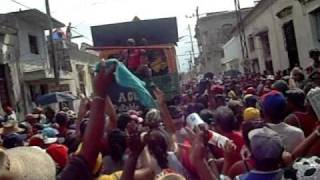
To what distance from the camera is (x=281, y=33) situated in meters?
26.8

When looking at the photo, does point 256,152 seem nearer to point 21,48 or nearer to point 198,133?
point 198,133

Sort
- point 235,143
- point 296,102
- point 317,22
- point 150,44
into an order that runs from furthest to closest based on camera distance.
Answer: point 317,22, point 150,44, point 296,102, point 235,143

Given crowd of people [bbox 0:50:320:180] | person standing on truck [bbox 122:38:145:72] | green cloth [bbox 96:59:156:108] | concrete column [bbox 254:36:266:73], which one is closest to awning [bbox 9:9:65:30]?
concrete column [bbox 254:36:266:73]

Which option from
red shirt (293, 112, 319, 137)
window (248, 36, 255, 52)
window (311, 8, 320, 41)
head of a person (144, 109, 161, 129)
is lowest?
red shirt (293, 112, 319, 137)

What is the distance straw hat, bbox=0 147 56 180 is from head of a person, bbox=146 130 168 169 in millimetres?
1690

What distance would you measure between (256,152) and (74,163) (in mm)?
1055

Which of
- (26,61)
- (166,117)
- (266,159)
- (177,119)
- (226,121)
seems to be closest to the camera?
(266,159)

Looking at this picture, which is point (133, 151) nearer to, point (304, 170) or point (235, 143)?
point (304, 170)

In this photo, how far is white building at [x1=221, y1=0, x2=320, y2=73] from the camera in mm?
21066

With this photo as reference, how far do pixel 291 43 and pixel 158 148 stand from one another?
21.7m

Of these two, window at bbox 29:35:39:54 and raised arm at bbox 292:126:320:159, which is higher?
window at bbox 29:35:39:54

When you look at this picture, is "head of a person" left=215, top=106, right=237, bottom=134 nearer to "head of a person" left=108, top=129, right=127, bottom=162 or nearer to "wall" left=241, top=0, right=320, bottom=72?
"head of a person" left=108, top=129, right=127, bottom=162

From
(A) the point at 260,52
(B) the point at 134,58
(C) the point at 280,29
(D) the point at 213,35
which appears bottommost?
(B) the point at 134,58

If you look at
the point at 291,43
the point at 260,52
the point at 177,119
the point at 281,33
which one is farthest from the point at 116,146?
Answer: the point at 260,52
